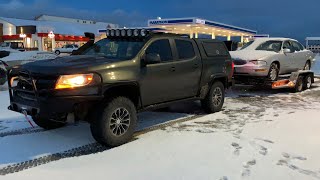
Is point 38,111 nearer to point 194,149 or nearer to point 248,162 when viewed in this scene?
point 194,149

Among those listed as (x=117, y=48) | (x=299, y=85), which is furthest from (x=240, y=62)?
(x=117, y=48)

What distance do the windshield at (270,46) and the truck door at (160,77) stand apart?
251 inches

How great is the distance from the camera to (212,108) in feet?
29.4

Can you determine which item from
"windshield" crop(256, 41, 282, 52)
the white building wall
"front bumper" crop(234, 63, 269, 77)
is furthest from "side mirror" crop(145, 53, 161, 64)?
the white building wall

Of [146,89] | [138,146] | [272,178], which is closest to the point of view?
[272,178]

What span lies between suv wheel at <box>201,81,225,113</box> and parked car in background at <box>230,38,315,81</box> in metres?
3.22

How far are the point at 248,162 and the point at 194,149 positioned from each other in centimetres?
93

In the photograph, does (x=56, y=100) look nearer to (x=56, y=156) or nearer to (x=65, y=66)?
(x=65, y=66)

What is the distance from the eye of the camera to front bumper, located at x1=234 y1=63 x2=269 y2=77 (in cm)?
1198

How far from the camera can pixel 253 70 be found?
12.0 meters

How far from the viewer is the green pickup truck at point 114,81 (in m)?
5.84

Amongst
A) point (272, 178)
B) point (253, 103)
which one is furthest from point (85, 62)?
point (253, 103)

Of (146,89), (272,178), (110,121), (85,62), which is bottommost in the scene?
(272,178)

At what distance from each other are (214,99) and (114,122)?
11.4 feet
